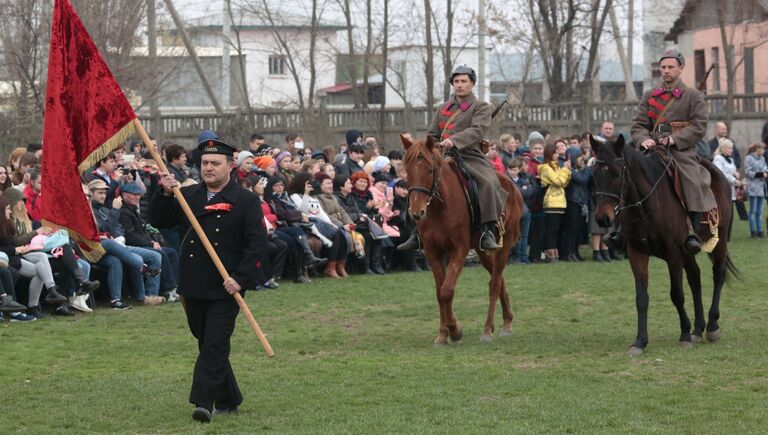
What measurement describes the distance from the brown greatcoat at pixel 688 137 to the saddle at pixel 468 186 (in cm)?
178

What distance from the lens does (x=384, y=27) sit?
3938 cm

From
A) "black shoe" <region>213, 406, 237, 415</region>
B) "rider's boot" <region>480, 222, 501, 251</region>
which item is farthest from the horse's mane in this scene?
"black shoe" <region>213, 406, 237, 415</region>

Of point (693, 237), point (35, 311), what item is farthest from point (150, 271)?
point (693, 237)

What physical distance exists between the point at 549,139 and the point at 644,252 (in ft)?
34.4

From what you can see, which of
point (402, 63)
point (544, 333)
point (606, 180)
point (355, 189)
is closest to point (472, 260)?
point (355, 189)

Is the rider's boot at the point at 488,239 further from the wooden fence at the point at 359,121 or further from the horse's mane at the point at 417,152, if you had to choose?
the wooden fence at the point at 359,121

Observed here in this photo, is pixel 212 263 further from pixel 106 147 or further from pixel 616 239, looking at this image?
pixel 616 239

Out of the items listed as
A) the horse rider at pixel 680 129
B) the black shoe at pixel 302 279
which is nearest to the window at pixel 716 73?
the black shoe at pixel 302 279

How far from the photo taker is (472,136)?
13.9m

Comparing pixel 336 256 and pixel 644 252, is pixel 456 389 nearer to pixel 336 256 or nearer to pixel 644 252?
pixel 644 252

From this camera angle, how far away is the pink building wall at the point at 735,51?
51.3 meters

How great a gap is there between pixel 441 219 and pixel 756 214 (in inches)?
609

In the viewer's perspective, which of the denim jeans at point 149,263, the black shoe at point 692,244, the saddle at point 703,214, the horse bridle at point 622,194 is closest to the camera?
the horse bridle at point 622,194

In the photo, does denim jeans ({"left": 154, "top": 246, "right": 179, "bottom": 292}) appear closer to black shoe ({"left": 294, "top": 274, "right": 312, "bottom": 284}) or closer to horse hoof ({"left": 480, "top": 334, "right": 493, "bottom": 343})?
black shoe ({"left": 294, "top": 274, "right": 312, "bottom": 284})
